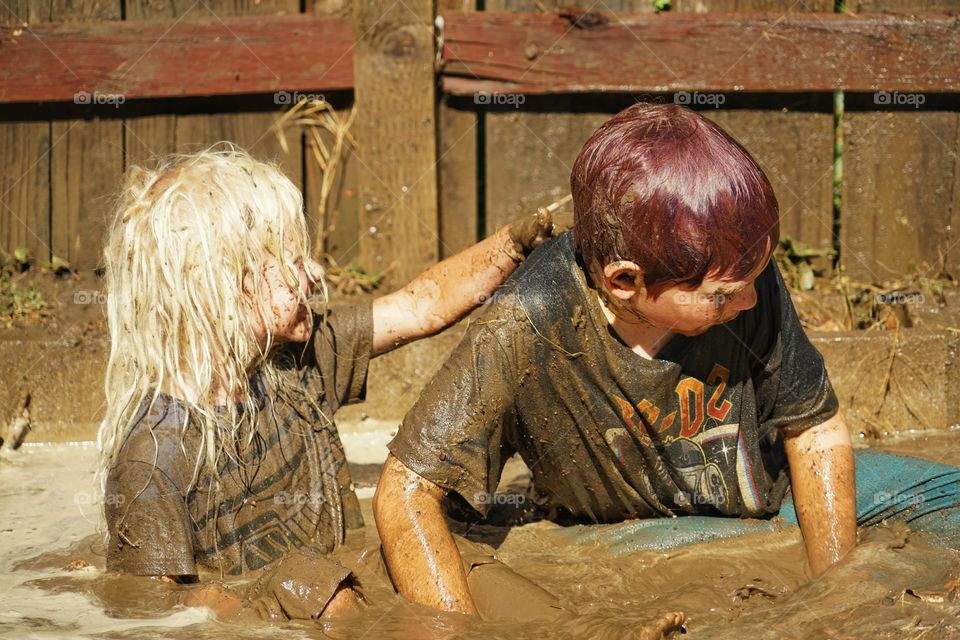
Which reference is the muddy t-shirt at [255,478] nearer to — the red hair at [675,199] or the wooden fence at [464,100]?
the red hair at [675,199]

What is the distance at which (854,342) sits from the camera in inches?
177

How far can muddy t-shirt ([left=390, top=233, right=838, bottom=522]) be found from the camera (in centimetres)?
290

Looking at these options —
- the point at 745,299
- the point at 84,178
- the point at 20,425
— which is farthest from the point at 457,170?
the point at 745,299

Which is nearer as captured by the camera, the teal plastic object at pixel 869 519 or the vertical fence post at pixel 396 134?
the teal plastic object at pixel 869 519

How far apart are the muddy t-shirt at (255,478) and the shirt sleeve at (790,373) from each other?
125 centimetres

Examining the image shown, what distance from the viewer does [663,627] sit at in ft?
8.56

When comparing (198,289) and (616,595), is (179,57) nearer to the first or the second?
(198,289)

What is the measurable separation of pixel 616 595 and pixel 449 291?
1071 mm

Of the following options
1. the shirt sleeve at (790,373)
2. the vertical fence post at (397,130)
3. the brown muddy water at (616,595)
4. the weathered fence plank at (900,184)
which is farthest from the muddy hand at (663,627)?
the weathered fence plank at (900,184)

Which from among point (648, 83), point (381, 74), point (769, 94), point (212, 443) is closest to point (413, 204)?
point (381, 74)

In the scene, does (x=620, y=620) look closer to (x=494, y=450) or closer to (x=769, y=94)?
(x=494, y=450)

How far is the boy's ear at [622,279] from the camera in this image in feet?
9.00

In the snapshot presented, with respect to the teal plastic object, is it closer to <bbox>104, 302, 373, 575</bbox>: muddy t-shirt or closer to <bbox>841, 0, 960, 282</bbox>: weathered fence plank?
<bbox>104, 302, 373, 575</bbox>: muddy t-shirt

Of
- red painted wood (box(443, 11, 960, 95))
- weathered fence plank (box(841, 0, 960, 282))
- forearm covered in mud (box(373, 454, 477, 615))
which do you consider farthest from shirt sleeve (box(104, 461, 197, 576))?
weathered fence plank (box(841, 0, 960, 282))
